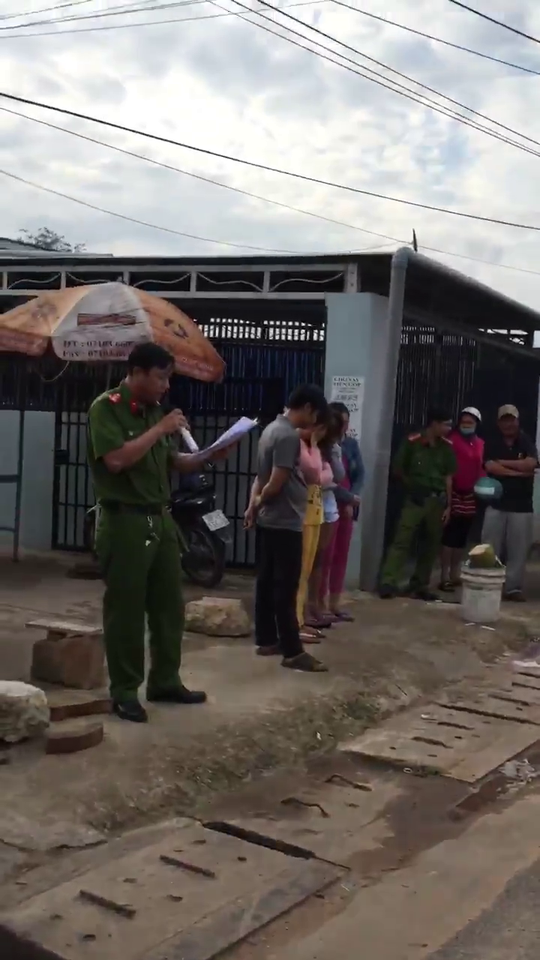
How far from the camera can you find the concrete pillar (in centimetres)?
931

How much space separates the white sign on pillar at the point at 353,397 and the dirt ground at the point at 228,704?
1550mm

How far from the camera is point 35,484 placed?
11555 millimetres

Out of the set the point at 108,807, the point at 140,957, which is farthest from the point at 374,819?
the point at 140,957

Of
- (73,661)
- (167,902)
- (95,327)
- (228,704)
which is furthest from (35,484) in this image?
(167,902)

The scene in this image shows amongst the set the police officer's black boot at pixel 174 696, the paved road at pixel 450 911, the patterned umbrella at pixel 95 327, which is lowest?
the paved road at pixel 450 911

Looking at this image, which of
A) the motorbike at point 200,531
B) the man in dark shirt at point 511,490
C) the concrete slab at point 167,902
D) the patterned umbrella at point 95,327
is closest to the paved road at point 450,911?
the concrete slab at point 167,902

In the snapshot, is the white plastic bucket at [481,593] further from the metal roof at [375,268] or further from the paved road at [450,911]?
the paved road at [450,911]

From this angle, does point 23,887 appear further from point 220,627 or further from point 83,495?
point 83,495

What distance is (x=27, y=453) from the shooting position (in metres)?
11.6

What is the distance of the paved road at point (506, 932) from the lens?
3.51 meters

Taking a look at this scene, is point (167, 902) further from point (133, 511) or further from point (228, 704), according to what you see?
point (228, 704)

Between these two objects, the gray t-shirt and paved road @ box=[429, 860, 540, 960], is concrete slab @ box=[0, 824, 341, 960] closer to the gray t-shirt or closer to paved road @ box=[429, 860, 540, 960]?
paved road @ box=[429, 860, 540, 960]

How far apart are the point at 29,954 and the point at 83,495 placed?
827 centimetres

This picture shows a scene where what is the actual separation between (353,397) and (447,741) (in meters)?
4.33
